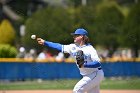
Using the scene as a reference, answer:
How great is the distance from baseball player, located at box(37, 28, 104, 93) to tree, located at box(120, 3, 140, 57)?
34.0m

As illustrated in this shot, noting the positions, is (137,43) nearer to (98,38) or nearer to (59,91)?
(98,38)

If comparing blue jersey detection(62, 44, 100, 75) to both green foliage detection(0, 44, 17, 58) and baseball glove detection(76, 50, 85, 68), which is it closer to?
baseball glove detection(76, 50, 85, 68)

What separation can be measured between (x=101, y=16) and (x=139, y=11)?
5.36 meters

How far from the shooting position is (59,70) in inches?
1044

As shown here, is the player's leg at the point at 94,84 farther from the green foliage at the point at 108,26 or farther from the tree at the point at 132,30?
the green foliage at the point at 108,26

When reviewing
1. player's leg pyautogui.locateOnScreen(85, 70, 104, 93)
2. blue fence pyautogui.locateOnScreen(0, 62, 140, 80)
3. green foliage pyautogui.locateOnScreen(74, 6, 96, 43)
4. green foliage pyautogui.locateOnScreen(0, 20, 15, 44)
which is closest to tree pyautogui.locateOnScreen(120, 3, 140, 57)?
green foliage pyautogui.locateOnScreen(74, 6, 96, 43)

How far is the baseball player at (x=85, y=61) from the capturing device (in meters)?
11.0

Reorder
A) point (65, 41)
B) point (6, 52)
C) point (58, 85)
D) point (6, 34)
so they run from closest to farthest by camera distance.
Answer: point (58, 85) → point (6, 52) → point (65, 41) → point (6, 34)

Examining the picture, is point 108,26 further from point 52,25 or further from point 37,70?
point 37,70

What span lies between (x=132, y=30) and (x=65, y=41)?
708 centimetres

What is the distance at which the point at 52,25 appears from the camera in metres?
43.5

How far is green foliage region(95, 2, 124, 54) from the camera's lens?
48.3 m

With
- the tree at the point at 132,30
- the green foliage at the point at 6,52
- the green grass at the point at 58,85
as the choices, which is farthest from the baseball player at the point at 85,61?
the tree at the point at 132,30

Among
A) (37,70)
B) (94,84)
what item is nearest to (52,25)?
(37,70)
